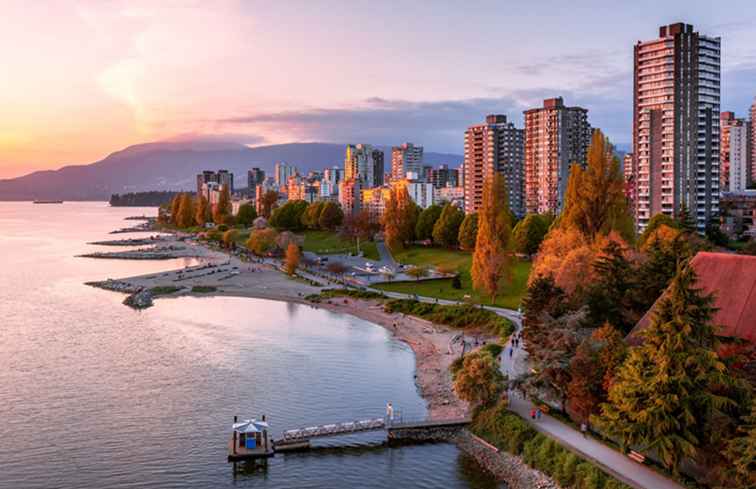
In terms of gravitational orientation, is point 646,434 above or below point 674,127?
below

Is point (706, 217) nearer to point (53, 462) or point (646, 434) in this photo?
point (646, 434)

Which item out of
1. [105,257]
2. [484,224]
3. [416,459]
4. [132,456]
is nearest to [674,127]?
[484,224]

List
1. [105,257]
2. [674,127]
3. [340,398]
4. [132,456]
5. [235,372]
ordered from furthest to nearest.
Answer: [105,257] → [674,127] → [235,372] → [340,398] → [132,456]

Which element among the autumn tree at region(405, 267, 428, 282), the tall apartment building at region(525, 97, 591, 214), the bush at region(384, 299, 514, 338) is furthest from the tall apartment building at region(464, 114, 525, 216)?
the bush at region(384, 299, 514, 338)

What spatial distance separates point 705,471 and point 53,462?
2640cm

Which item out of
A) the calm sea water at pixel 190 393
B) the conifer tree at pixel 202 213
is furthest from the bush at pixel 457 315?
the conifer tree at pixel 202 213

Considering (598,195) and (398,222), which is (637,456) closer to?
(598,195)

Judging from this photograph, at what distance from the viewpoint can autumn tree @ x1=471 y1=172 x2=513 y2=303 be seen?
56.4 metres

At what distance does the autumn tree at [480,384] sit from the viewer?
33.7m

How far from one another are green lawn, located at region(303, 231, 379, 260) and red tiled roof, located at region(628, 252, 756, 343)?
7243 centimetres

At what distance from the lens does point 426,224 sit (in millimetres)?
105625

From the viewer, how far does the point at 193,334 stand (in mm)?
57219

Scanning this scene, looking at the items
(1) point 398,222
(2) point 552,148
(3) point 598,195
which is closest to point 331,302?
(3) point 598,195

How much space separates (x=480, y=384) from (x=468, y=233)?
58777 mm
